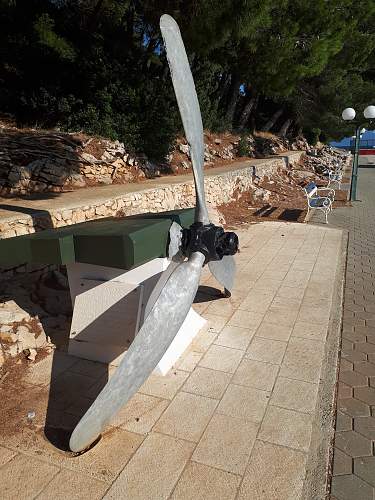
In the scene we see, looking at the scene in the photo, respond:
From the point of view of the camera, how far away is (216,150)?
18.0 m

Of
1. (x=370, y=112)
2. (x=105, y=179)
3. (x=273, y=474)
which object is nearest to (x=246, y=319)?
(x=273, y=474)

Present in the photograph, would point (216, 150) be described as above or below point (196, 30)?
below

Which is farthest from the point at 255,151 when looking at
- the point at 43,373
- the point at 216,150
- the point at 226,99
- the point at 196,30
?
the point at 43,373

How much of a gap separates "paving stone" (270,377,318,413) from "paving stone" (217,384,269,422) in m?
0.12

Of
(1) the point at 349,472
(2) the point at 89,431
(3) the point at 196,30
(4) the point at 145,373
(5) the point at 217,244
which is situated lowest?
(1) the point at 349,472

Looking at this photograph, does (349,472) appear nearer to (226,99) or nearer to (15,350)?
(15,350)

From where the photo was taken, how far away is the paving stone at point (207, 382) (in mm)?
3553

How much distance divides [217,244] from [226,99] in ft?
67.4

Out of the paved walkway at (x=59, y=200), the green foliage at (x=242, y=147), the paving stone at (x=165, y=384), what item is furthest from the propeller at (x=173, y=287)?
the green foliage at (x=242, y=147)

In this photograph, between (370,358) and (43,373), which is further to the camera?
(370,358)

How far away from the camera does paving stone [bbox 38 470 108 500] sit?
2.48 m

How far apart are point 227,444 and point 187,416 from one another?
1.46 feet

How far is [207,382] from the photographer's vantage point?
3.71 metres

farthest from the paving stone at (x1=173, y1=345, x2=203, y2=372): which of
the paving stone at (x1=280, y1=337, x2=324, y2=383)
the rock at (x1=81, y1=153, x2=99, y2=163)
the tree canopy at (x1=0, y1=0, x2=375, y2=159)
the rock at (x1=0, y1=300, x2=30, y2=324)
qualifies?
the tree canopy at (x1=0, y1=0, x2=375, y2=159)
